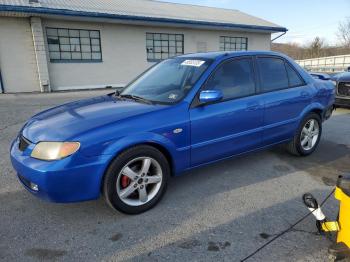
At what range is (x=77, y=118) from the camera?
308 centimetres

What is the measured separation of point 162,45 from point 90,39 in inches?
152

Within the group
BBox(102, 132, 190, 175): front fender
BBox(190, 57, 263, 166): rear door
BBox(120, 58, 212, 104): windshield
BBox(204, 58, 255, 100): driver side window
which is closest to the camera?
BBox(102, 132, 190, 175): front fender

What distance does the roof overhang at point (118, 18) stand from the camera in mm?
11320

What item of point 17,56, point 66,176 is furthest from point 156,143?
point 17,56

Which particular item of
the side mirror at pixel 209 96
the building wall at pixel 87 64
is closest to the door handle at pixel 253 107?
the side mirror at pixel 209 96

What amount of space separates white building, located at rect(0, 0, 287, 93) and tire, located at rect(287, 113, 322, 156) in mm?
10854

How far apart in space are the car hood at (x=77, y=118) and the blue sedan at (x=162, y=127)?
0.01 metres

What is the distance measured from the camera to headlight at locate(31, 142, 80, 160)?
8.64 feet

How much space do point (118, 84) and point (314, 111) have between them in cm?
1174

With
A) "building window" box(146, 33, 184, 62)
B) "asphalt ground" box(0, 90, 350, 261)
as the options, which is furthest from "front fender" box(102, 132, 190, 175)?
"building window" box(146, 33, 184, 62)

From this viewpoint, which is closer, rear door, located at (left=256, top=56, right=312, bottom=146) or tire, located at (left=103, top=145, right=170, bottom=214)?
tire, located at (left=103, top=145, right=170, bottom=214)

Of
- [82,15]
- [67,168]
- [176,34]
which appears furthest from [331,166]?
[176,34]

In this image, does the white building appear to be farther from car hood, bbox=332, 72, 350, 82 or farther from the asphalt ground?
the asphalt ground

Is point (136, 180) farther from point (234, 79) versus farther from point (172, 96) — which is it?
point (234, 79)
